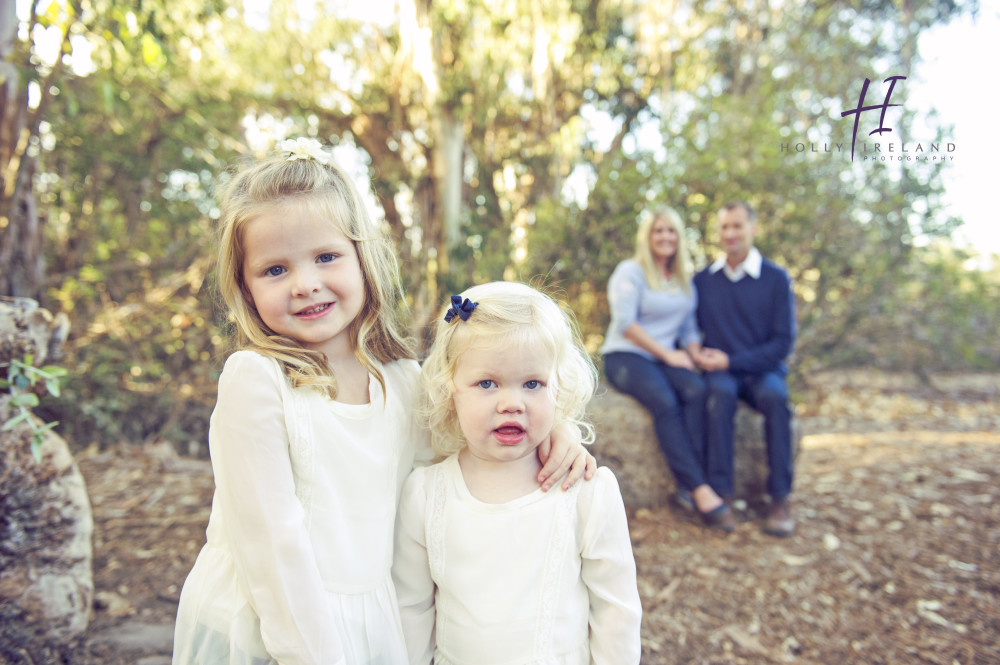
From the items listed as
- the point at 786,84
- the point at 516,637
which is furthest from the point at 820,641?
the point at 786,84

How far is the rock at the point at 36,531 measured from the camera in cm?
208

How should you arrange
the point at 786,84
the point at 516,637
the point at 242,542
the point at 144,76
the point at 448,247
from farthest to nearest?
the point at 786,84, the point at 448,247, the point at 144,76, the point at 516,637, the point at 242,542

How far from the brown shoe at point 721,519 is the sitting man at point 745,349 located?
0.17 meters

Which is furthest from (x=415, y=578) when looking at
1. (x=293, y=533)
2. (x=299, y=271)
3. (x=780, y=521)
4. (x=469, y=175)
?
(x=469, y=175)

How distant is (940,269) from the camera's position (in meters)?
6.14

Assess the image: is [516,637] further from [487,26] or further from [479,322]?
[487,26]

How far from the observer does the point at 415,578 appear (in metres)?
1.62

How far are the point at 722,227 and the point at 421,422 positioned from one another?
3068 millimetres

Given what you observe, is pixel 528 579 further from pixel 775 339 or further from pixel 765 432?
pixel 775 339

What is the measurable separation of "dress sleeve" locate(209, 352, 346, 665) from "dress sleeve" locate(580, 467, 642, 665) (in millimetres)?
589

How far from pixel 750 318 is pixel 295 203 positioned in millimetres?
3326

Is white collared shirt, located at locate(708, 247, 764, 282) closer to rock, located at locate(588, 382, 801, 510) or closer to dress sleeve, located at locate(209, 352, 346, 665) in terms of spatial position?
rock, located at locate(588, 382, 801, 510)

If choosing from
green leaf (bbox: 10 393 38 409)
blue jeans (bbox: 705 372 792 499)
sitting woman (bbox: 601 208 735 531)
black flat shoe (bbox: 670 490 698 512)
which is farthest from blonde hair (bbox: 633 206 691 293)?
green leaf (bbox: 10 393 38 409)

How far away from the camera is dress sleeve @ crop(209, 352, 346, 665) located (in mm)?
1339
